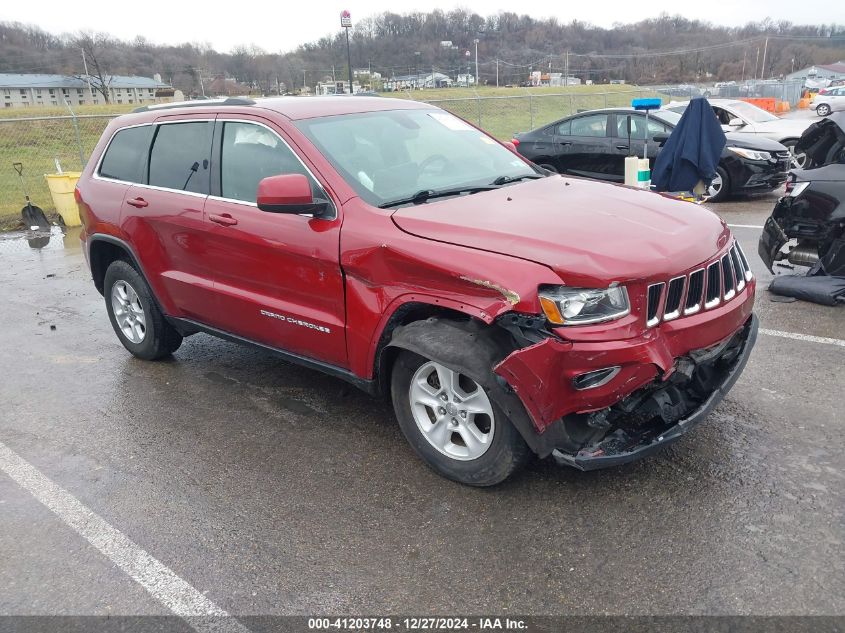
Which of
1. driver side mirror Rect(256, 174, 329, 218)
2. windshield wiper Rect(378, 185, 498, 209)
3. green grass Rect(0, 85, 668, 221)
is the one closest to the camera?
driver side mirror Rect(256, 174, 329, 218)

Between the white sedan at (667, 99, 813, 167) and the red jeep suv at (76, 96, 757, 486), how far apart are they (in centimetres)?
1029

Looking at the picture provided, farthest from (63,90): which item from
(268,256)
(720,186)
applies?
(268,256)

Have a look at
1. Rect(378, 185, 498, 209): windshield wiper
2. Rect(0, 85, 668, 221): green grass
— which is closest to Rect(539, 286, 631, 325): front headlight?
Rect(378, 185, 498, 209): windshield wiper

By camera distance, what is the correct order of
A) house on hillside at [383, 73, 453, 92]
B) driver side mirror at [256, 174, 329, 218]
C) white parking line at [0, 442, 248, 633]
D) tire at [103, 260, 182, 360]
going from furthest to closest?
house on hillside at [383, 73, 453, 92]
tire at [103, 260, 182, 360]
driver side mirror at [256, 174, 329, 218]
white parking line at [0, 442, 248, 633]

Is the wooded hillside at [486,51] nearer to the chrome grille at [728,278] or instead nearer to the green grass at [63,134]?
the green grass at [63,134]

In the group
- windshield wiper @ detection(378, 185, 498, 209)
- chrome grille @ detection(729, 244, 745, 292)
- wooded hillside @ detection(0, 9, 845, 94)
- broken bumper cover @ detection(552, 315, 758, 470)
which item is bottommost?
broken bumper cover @ detection(552, 315, 758, 470)

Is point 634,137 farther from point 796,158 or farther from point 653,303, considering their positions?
point 653,303

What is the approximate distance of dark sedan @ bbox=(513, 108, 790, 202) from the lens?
10930 mm

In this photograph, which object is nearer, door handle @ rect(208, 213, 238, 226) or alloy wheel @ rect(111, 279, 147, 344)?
door handle @ rect(208, 213, 238, 226)

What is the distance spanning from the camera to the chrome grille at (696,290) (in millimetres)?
2980

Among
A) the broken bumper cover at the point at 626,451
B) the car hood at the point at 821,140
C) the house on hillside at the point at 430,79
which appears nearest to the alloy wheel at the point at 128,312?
the broken bumper cover at the point at 626,451

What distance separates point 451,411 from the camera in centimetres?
335

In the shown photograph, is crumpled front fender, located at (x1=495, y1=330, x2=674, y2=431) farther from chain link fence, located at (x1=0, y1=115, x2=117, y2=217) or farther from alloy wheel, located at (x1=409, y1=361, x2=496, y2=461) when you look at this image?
chain link fence, located at (x1=0, y1=115, x2=117, y2=217)

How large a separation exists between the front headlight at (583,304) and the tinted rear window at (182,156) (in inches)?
101
